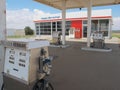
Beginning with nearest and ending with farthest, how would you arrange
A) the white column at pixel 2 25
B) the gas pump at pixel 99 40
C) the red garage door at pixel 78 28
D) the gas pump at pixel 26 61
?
the gas pump at pixel 26 61
the white column at pixel 2 25
the gas pump at pixel 99 40
the red garage door at pixel 78 28

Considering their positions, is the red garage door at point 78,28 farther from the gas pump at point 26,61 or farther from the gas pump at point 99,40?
the gas pump at point 26,61

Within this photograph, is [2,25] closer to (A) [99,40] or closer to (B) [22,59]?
(B) [22,59]

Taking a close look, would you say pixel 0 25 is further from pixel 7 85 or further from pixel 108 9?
pixel 108 9

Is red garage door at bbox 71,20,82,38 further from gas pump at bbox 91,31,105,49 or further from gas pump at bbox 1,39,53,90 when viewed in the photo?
gas pump at bbox 1,39,53,90

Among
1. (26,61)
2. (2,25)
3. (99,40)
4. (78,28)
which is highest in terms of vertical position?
(78,28)

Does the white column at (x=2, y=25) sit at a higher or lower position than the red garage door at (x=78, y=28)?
lower

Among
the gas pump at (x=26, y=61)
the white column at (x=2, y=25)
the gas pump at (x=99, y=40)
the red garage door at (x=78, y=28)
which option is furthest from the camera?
the red garage door at (x=78, y=28)

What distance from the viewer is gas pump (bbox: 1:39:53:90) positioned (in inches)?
89.7

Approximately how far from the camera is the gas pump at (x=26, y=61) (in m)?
2.28

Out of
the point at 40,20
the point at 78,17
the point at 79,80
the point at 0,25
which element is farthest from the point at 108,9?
the point at 0,25

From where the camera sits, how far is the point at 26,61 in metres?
2.32

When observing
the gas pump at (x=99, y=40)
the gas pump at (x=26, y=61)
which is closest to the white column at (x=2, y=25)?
the gas pump at (x=26, y=61)

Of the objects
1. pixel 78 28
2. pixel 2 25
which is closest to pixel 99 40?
pixel 2 25

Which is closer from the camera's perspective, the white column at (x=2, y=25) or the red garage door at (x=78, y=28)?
the white column at (x=2, y=25)
